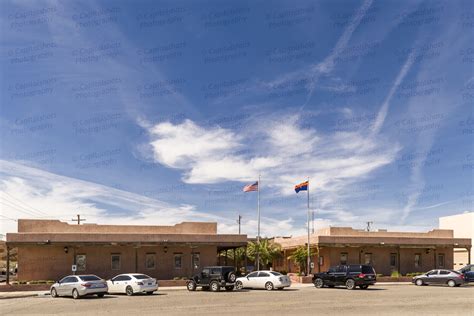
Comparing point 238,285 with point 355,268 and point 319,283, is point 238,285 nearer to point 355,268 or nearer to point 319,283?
point 319,283

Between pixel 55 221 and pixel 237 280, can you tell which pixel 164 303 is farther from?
pixel 55 221

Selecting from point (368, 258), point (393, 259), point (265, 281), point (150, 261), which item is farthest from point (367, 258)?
point (150, 261)

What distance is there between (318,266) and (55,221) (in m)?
22.9

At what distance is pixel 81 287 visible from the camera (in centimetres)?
2719

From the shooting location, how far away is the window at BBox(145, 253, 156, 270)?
4100 cm

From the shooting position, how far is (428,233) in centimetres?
5091

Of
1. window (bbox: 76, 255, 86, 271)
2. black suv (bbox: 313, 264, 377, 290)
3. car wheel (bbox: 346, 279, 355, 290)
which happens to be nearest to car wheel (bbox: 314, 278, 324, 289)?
black suv (bbox: 313, 264, 377, 290)

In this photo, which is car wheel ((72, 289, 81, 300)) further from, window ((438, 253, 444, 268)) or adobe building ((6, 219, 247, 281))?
window ((438, 253, 444, 268))

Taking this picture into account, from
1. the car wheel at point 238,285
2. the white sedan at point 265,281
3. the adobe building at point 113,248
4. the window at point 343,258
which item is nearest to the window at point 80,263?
the adobe building at point 113,248

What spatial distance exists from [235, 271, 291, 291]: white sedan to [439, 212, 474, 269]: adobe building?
3779 cm

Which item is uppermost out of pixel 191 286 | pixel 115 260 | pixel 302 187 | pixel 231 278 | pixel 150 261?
pixel 302 187

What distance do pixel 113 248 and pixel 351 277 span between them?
17.8 meters

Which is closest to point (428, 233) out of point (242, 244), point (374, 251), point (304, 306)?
point (374, 251)

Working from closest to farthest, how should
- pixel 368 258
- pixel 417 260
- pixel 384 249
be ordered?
pixel 368 258 < pixel 384 249 < pixel 417 260
